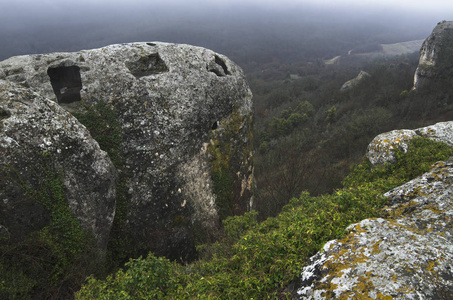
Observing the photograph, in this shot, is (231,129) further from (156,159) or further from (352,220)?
(352,220)

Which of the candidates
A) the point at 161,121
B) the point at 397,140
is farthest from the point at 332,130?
the point at 161,121

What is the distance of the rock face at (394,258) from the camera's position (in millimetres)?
3270

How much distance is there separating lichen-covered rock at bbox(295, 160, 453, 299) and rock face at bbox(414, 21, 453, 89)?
42.8 meters

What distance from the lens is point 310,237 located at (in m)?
Answer: 4.46

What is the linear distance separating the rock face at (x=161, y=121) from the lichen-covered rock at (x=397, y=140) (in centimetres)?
670

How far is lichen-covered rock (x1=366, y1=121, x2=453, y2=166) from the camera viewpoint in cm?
874

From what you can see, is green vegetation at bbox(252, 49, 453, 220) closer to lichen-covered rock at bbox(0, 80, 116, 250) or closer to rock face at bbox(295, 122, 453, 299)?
lichen-covered rock at bbox(0, 80, 116, 250)

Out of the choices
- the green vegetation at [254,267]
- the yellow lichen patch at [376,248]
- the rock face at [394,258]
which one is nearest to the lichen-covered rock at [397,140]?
the green vegetation at [254,267]

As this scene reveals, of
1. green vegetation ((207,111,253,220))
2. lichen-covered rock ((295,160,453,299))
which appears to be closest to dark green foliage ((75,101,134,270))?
green vegetation ((207,111,253,220))

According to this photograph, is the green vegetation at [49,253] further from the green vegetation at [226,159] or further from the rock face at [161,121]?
the green vegetation at [226,159]

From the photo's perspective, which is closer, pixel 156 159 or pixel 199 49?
pixel 156 159

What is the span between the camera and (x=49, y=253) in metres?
7.44

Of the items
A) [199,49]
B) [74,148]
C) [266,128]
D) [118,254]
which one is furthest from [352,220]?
[266,128]

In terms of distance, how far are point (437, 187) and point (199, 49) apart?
11860 mm
